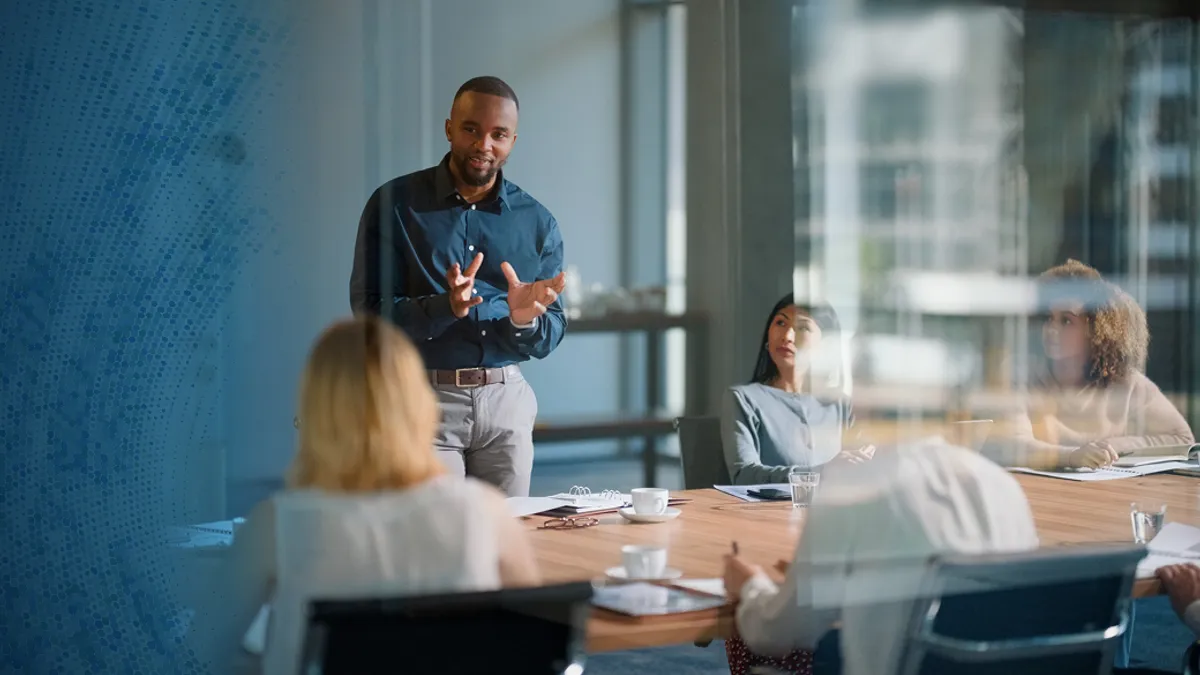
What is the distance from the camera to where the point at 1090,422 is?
11.1ft

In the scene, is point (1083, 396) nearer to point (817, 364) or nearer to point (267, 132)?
point (817, 364)

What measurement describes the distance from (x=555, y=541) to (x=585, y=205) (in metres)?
0.66

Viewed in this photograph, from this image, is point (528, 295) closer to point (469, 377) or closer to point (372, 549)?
point (469, 377)

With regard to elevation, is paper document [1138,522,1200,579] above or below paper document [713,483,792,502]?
below

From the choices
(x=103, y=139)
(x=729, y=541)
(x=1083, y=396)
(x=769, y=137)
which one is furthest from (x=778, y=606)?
(x=103, y=139)

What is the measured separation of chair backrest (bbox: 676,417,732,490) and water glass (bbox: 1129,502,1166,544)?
0.93 m

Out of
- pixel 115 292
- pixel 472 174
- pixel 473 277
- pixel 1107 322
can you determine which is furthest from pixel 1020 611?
pixel 115 292

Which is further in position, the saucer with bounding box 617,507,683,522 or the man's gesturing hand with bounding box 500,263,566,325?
the saucer with bounding box 617,507,683,522

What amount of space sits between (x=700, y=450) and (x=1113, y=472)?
1.02 metres

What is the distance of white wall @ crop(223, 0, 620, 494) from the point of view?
2.47 meters

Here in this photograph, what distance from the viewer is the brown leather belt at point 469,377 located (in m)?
2.55

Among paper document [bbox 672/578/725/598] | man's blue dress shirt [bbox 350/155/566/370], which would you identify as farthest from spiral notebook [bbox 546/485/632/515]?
paper document [bbox 672/578/725/598]

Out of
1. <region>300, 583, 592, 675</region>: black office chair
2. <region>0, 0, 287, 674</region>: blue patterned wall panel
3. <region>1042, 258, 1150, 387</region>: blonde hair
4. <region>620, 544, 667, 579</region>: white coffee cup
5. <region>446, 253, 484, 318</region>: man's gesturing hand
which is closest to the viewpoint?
<region>300, 583, 592, 675</region>: black office chair

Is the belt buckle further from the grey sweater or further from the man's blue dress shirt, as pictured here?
the grey sweater
